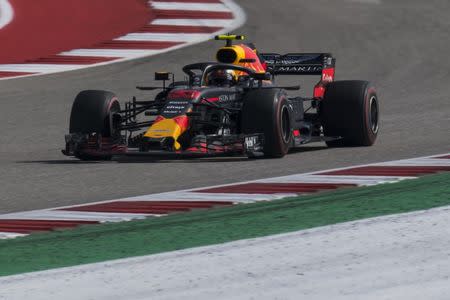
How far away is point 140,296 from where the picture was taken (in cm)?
645

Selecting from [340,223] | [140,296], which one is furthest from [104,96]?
[140,296]

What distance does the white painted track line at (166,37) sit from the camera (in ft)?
76.2

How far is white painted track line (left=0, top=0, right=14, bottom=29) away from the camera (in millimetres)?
24422

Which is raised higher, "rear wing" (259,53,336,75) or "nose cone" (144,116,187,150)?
"rear wing" (259,53,336,75)

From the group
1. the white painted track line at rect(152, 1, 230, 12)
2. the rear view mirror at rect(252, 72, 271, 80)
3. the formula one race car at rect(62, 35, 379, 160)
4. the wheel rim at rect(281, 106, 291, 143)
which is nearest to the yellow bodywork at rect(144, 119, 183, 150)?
the formula one race car at rect(62, 35, 379, 160)

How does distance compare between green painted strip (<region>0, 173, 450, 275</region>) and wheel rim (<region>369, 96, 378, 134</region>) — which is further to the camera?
wheel rim (<region>369, 96, 378, 134</region>)

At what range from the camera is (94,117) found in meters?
A: 13.1

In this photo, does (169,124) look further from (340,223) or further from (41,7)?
(41,7)

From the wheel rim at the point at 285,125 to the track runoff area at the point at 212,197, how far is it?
1069 mm

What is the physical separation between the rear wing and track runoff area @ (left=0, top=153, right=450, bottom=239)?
2511 millimetres

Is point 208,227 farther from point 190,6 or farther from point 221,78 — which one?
point 190,6

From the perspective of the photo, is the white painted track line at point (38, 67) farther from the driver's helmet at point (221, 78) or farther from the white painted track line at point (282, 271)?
the white painted track line at point (282, 271)

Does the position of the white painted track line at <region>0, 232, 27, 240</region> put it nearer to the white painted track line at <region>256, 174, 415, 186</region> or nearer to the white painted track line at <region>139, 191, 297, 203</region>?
the white painted track line at <region>139, 191, 297, 203</region>

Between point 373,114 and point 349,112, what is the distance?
49 centimetres
